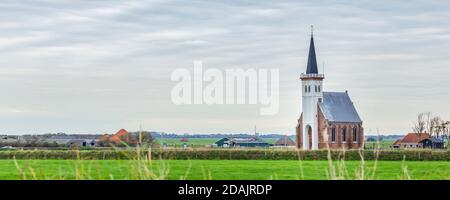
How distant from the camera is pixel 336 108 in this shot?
52.8 meters

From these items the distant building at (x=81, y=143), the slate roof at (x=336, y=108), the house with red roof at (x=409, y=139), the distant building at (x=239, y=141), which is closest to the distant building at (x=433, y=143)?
Answer: the house with red roof at (x=409, y=139)

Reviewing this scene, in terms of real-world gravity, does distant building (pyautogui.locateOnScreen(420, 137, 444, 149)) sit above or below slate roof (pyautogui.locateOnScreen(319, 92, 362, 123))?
below

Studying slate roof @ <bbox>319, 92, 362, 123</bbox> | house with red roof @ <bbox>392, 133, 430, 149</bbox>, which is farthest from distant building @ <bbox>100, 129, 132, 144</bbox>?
slate roof @ <bbox>319, 92, 362, 123</bbox>

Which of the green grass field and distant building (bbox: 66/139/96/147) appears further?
distant building (bbox: 66/139/96/147)

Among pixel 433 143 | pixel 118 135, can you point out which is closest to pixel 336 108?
pixel 433 143

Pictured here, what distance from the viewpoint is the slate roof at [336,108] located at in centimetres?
5059

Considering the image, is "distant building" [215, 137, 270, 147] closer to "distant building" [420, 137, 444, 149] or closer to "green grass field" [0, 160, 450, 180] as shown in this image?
"green grass field" [0, 160, 450, 180]

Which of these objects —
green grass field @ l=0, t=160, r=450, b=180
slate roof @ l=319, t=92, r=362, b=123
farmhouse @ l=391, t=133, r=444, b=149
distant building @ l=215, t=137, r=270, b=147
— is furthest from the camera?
slate roof @ l=319, t=92, r=362, b=123

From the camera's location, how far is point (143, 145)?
14.6 feet

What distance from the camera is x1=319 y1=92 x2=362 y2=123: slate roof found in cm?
5059

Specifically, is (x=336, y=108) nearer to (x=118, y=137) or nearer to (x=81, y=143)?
(x=81, y=143)

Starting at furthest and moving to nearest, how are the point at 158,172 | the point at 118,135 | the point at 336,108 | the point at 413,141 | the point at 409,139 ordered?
the point at 336,108 → the point at 413,141 → the point at 409,139 → the point at 118,135 → the point at 158,172

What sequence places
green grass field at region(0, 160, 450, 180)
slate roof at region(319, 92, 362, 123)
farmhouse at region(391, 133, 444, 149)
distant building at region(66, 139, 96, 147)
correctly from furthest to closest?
1. slate roof at region(319, 92, 362, 123)
2. farmhouse at region(391, 133, 444, 149)
3. distant building at region(66, 139, 96, 147)
4. green grass field at region(0, 160, 450, 180)
